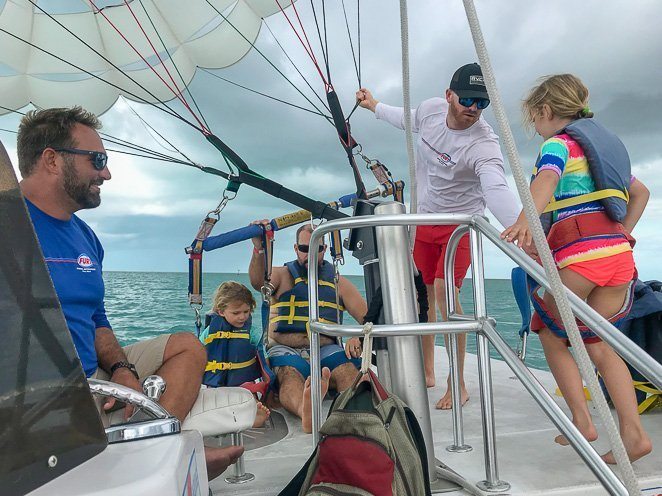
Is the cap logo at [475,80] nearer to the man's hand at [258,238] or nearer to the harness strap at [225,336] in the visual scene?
the man's hand at [258,238]

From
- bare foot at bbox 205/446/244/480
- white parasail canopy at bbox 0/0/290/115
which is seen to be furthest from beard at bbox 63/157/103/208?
white parasail canopy at bbox 0/0/290/115

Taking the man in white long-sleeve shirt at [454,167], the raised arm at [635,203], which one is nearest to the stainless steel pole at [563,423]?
the man in white long-sleeve shirt at [454,167]

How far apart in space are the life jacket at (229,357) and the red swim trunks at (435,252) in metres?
1.09

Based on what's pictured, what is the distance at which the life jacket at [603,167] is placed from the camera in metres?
2.00

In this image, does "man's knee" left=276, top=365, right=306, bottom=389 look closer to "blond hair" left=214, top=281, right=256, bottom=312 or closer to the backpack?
"blond hair" left=214, top=281, right=256, bottom=312

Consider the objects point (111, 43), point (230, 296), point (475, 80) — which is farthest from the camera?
point (111, 43)

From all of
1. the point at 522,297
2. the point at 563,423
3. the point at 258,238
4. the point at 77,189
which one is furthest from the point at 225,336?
the point at 563,423

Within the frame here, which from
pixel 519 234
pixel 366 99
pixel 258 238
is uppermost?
pixel 366 99

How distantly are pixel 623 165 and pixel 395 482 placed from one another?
1.46 m

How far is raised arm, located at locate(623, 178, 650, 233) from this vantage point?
234 cm

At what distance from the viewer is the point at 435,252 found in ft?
10.2

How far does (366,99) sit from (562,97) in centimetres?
117

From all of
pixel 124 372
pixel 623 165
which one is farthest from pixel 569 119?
pixel 124 372

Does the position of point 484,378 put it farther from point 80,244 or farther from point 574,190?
point 80,244
